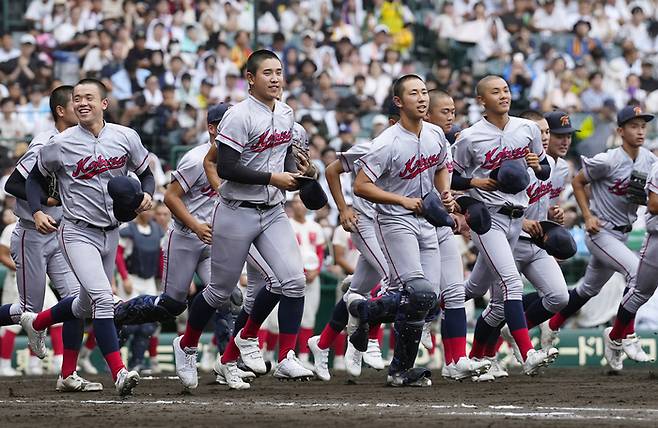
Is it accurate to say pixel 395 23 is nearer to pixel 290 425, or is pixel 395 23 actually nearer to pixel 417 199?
pixel 417 199

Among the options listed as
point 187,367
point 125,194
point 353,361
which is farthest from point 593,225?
point 125,194

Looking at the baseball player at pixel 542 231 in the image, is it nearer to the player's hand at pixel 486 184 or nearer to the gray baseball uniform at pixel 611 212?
the gray baseball uniform at pixel 611 212

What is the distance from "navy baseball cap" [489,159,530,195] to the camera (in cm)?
1036

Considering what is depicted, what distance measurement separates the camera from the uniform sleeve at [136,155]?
389 inches

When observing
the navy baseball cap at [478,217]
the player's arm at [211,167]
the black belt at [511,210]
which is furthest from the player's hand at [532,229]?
the player's arm at [211,167]

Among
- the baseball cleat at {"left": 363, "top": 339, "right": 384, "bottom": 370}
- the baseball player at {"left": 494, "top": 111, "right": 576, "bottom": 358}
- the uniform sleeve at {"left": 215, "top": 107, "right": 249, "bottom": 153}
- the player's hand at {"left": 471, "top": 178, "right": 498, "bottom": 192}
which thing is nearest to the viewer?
the uniform sleeve at {"left": 215, "top": 107, "right": 249, "bottom": 153}

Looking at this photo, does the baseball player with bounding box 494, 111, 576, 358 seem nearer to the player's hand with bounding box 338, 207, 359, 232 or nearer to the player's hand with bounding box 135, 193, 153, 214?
the player's hand with bounding box 338, 207, 359, 232

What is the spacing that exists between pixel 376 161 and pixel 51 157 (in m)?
2.33

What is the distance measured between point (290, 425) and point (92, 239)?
9.64 ft

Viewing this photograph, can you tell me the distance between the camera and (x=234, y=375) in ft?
34.8

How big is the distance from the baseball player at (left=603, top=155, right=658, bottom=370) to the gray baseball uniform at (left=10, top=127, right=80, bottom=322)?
4.77m

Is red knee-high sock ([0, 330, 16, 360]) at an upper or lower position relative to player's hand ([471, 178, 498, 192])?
lower

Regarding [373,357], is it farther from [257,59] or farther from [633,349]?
[257,59]

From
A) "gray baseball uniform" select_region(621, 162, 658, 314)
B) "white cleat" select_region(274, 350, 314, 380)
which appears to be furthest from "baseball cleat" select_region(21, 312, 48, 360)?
"gray baseball uniform" select_region(621, 162, 658, 314)
